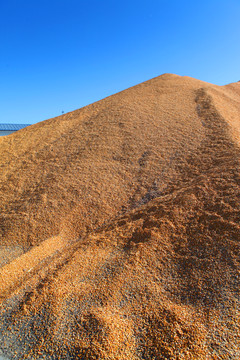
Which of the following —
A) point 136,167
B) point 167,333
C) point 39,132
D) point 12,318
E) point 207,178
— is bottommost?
point 167,333

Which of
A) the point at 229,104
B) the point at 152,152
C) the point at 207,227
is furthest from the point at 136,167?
the point at 229,104

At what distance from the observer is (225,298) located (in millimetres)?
2154

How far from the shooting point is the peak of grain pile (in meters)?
1.97

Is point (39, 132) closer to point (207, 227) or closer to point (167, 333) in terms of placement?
point (207, 227)

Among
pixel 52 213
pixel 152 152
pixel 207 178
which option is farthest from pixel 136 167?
pixel 52 213

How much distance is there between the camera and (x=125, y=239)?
3146mm

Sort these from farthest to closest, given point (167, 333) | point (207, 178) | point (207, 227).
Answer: point (207, 178), point (207, 227), point (167, 333)

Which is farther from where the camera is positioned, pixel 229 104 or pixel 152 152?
pixel 229 104

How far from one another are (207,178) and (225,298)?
2056 millimetres

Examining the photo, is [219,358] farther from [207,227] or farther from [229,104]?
[229,104]

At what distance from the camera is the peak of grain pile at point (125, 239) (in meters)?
1.97

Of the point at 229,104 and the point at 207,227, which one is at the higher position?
the point at 229,104

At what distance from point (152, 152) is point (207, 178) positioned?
63.0 inches

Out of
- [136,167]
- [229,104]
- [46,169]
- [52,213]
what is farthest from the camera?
[229,104]
